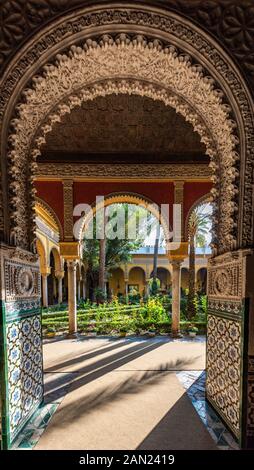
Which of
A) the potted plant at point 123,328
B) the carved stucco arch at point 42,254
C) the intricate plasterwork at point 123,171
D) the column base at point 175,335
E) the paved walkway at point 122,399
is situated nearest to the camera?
the paved walkway at point 122,399

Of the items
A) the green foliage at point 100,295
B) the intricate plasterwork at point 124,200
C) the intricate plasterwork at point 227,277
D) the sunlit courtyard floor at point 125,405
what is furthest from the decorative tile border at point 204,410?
the green foliage at point 100,295

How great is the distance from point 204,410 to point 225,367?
2.38 ft

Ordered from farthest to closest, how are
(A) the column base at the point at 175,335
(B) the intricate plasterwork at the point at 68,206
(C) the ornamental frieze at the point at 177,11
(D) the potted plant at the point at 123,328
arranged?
(D) the potted plant at the point at 123,328 < (A) the column base at the point at 175,335 < (B) the intricate plasterwork at the point at 68,206 < (C) the ornamental frieze at the point at 177,11

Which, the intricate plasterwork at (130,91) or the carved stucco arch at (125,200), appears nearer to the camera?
the intricate plasterwork at (130,91)

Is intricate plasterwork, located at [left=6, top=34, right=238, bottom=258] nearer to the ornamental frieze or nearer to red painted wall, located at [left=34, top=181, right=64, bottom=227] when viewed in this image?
the ornamental frieze

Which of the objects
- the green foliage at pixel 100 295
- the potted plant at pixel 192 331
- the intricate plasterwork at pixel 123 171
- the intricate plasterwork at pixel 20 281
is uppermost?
the intricate plasterwork at pixel 123 171

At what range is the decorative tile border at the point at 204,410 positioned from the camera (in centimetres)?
219

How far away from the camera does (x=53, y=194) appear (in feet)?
20.0

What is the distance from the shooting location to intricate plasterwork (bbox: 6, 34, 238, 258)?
2184 mm

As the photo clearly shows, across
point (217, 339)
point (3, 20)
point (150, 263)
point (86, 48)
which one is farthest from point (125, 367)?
point (150, 263)

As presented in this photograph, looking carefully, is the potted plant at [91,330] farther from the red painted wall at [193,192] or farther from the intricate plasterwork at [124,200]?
the red painted wall at [193,192]

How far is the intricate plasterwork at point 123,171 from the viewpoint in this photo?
19.1 feet

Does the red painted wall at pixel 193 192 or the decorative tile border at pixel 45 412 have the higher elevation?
the red painted wall at pixel 193 192

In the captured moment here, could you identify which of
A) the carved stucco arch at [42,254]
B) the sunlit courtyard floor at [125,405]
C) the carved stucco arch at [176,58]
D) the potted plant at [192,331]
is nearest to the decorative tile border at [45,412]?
the sunlit courtyard floor at [125,405]
